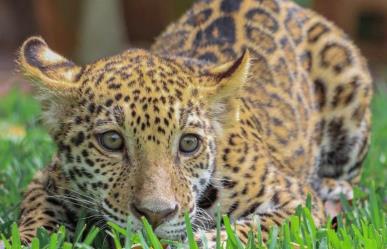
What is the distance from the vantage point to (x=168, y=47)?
7363mm

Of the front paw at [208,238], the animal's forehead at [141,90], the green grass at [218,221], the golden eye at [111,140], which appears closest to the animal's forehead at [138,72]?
the animal's forehead at [141,90]

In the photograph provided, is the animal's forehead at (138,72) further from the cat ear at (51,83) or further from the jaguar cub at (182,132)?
the cat ear at (51,83)

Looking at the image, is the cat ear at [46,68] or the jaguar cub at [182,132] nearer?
the jaguar cub at [182,132]

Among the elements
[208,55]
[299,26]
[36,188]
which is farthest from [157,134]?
[299,26]

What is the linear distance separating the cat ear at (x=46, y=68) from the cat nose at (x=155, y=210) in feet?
3.12

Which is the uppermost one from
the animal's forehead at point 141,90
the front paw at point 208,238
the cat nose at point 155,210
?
the animal's forehead at point 141,90

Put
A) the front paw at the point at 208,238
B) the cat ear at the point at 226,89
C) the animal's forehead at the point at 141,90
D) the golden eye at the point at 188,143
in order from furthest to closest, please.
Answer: the cat ear at the point at 226,89 → the golden eye at the point at 188,143 → the animal's forehead at the point at 141,90 → the front paw at the point at 208,238

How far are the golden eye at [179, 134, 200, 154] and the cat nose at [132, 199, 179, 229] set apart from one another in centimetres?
44

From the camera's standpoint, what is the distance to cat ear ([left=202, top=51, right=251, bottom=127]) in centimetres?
550

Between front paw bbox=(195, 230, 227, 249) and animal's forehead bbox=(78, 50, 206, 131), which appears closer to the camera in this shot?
front paw bbox=(195, 230, 227, 249)

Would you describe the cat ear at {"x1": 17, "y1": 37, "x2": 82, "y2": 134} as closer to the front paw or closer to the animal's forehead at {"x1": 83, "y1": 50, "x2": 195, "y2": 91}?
the animal's forehead at {"x1": 83, "y1": 50, "x2": 195, "y2": 91}

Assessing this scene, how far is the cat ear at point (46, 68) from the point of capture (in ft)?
17.7

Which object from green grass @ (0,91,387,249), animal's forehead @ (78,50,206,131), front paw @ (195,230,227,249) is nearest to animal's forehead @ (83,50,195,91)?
animal's forehead @ (78,50,206,131)

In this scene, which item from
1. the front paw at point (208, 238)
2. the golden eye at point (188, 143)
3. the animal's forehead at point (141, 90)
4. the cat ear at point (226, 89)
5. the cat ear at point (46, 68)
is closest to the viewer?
the front paw at point (208, 238)
